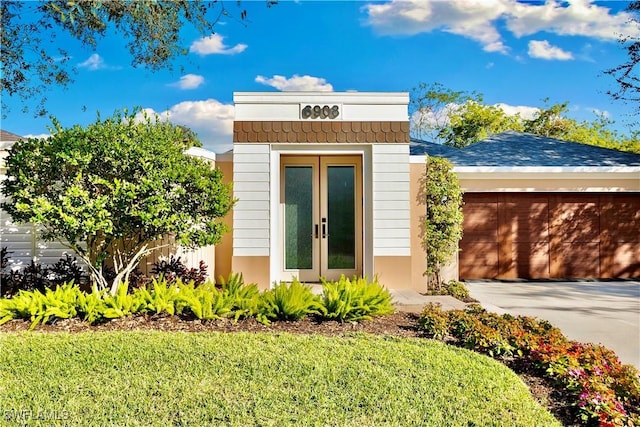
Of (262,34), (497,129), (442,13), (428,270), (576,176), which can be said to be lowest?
(428,270)

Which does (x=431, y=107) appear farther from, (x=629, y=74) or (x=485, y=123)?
(x=629, y=74)

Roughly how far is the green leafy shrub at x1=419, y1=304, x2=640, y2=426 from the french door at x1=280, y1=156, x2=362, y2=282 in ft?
11.2

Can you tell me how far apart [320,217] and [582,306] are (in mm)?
4992

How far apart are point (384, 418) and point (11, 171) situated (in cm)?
559

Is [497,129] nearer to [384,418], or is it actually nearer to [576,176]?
[576,176]

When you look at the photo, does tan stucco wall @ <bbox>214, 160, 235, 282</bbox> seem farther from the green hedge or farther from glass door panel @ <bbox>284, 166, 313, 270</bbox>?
the green hedge

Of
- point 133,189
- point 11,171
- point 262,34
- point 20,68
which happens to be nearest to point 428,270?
point 133,189

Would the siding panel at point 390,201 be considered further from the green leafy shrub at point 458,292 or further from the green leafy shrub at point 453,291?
the green leafy shrub at point 458,292

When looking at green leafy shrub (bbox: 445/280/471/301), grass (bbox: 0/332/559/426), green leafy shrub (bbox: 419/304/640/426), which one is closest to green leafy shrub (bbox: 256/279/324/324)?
grass (bbox: 0/332/559/426)

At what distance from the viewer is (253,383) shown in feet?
11.4

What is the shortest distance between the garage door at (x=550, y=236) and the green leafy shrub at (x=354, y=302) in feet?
18.3

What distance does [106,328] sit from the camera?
495 centimetres

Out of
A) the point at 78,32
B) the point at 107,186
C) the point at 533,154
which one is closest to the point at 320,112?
the point at 107,186

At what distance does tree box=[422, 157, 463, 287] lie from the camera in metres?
8.20
